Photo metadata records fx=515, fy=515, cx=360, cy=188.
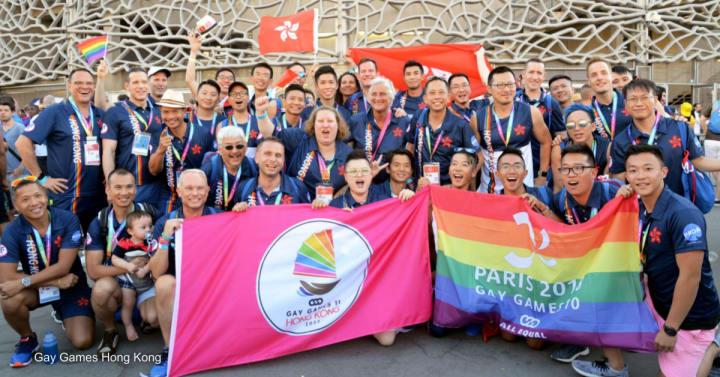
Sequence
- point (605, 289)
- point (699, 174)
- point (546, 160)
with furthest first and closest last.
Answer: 1. point (546, 160)
2. point (699, 174)
3. point (605, 289)

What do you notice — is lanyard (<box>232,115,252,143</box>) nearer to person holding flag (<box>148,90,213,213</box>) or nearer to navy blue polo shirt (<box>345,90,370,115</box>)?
person holding flag (<box>148,90,213,213</box>)

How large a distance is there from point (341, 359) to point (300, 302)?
505 millimetres

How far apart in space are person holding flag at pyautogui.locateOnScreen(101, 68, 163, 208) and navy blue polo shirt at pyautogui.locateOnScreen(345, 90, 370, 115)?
83.8 inches

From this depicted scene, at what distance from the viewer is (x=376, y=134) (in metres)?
5.16

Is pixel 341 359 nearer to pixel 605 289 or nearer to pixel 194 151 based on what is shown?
pixel 605 289

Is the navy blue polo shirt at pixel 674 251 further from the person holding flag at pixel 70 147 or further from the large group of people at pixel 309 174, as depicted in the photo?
the person holding flag at pixel 70 147

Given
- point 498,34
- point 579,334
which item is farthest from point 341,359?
point 498,34

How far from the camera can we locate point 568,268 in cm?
347

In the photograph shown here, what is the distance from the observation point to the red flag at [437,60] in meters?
7.84

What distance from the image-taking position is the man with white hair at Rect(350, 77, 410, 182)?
507 centimetres

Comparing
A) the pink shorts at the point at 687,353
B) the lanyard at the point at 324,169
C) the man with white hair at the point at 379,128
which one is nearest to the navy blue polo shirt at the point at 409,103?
the man with white hair at the point at 379,128

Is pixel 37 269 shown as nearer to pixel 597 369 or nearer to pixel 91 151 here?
pixel 91 151

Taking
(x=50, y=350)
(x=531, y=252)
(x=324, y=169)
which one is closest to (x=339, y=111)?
(x=324, y=169)

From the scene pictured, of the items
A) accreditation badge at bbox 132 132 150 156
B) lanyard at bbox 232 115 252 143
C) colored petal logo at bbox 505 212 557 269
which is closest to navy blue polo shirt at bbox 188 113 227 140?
lanyard at bbox 232 115 252 143
